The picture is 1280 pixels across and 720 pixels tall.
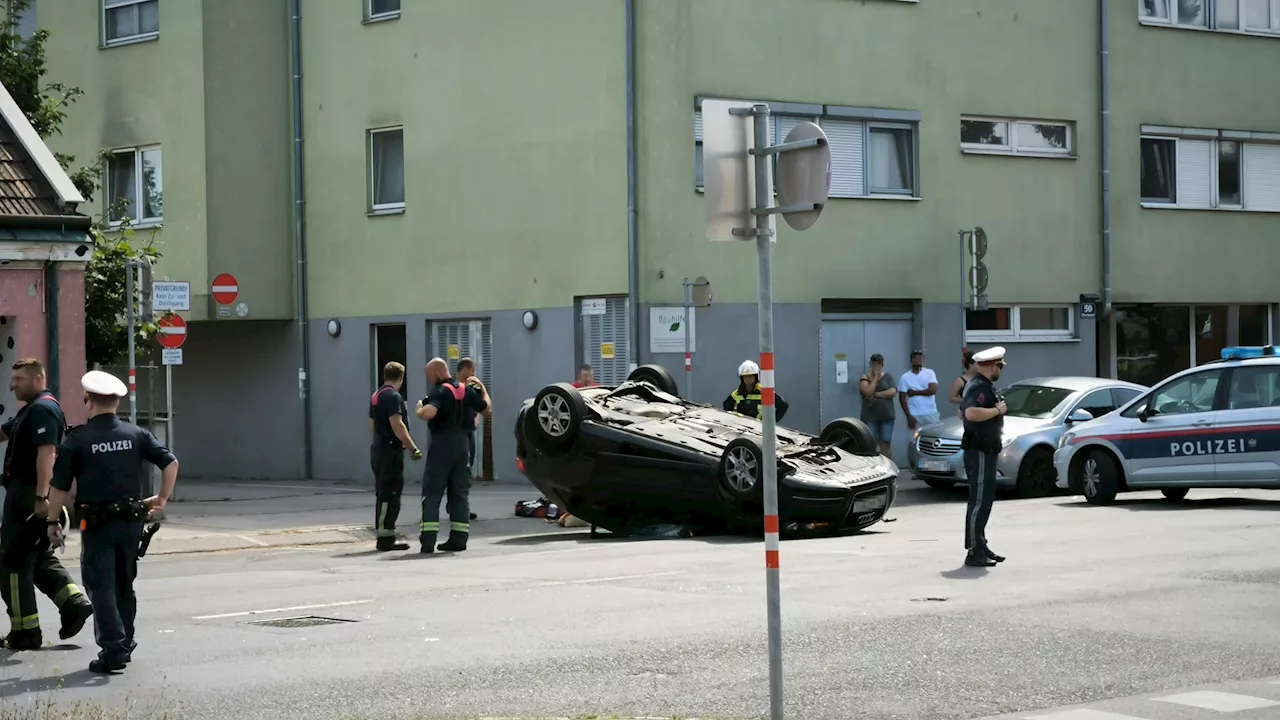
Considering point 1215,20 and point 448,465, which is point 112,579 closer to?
point 448,465

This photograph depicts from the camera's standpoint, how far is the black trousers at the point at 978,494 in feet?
45.1

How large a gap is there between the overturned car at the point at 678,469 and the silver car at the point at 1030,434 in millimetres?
4374

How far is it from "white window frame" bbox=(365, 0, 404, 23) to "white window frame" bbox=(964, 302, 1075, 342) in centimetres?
1036

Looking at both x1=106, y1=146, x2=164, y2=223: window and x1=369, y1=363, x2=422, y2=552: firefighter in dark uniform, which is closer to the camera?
x1=369, y1=363, x2=422, y2=552: firefighter in dark uniform

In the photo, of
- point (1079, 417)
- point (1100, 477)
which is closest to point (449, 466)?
point (1100, 477)

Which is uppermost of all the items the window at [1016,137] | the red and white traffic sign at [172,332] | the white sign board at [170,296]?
the window at [1016,137]

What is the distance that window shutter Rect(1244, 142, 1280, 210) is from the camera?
1219 inches

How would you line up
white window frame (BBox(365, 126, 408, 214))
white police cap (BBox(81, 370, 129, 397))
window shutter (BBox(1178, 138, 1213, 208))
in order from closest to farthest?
white police cap (BBox(81, 370, 129, 397))
white window frame (BBox(365, 126, 408, 214))
window shutter (BBox(1178, 138, 1213, 208))

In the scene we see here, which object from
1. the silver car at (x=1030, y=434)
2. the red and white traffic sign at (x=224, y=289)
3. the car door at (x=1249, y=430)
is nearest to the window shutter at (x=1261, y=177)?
the silver car at (x=1030, y=434)

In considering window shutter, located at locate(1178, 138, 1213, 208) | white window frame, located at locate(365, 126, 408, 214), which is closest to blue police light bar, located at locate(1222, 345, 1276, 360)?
window shutter, located at locate(1178, 138, 1213, 208)

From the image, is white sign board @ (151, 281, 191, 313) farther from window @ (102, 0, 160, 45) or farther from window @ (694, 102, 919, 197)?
window @ (102, 0, 160, 45)

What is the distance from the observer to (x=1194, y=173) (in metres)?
30.5

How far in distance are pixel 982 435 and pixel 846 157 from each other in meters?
13.1

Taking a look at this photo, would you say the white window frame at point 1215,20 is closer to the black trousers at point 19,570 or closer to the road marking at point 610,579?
the road marking at point 610,579
